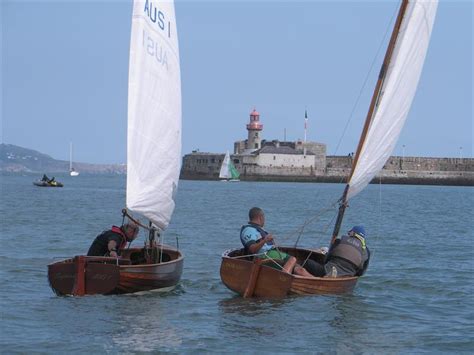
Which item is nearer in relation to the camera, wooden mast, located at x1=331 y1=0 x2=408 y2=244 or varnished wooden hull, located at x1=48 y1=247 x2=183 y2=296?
varnished wooden hull, located at x1=48 y1=247 x2=183 y2=296

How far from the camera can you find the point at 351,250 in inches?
561

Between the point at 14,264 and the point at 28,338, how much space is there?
7621 millimetres

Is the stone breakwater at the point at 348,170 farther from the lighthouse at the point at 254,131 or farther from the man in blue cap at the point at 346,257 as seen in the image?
the man in blue cap at the point at 346,257

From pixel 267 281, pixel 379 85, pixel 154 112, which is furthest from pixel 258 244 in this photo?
pixel 379 85

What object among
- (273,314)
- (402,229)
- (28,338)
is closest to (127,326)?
(28,338)

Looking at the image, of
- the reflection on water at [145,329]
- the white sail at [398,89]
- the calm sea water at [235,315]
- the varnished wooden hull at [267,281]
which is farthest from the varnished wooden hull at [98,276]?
the white sail at [398,89]

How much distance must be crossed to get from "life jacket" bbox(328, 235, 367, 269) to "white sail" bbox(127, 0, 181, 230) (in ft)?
9.62

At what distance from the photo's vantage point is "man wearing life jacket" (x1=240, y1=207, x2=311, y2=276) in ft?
44.8

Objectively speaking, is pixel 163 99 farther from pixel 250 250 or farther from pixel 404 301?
pixel 404 301

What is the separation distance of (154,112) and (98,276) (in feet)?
9.47

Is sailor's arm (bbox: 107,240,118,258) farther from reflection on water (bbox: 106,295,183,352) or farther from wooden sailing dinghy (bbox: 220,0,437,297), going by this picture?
wooden sailing dinghy (bbox: 220,0,437,297)

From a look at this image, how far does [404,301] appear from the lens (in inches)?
596

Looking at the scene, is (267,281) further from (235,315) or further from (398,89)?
(398,89)

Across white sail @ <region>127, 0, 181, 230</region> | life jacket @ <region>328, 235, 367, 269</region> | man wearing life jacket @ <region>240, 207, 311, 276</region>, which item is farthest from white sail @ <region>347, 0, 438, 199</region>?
white sail @ <region>127, 0, 181, 230</region>
